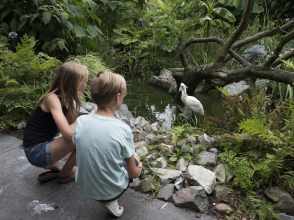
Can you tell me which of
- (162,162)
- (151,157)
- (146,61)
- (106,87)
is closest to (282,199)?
(162,162)

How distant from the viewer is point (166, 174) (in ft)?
5.88

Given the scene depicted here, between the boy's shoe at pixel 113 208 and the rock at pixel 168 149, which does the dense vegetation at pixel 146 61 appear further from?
the boy's shoe at pixel 113 208

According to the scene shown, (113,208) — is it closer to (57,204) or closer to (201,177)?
(57,204)

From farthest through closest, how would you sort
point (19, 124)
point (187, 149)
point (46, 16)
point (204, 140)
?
point (46, 16) → point (19, 124) → point (204, 140) → point (187, 149)

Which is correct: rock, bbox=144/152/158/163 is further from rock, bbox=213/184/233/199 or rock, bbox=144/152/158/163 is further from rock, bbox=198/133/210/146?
rock, bbox=213/184/233/199

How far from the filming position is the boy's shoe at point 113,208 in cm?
137

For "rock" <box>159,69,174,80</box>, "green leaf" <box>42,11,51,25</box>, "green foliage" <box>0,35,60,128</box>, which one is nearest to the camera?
"green foliage" <box>0,35,60,128</box>

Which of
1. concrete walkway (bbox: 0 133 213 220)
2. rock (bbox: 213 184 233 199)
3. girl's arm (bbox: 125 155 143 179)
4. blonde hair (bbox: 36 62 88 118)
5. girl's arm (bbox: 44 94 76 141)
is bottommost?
concrete walkway (bbox: 0 133 213 220)

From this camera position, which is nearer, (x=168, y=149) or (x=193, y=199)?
(x=193, y=199)

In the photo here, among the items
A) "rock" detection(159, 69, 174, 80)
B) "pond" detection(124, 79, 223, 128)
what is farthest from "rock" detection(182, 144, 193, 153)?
"rock" detection(159, 69, 174, 80)

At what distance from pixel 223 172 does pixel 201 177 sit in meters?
0.21

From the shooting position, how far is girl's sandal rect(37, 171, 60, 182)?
5.85ft

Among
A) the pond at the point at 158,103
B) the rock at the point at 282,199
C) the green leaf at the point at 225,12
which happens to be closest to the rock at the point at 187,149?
the rock at the point at 282,199

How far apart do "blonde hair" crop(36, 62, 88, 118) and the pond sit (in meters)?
2.04
